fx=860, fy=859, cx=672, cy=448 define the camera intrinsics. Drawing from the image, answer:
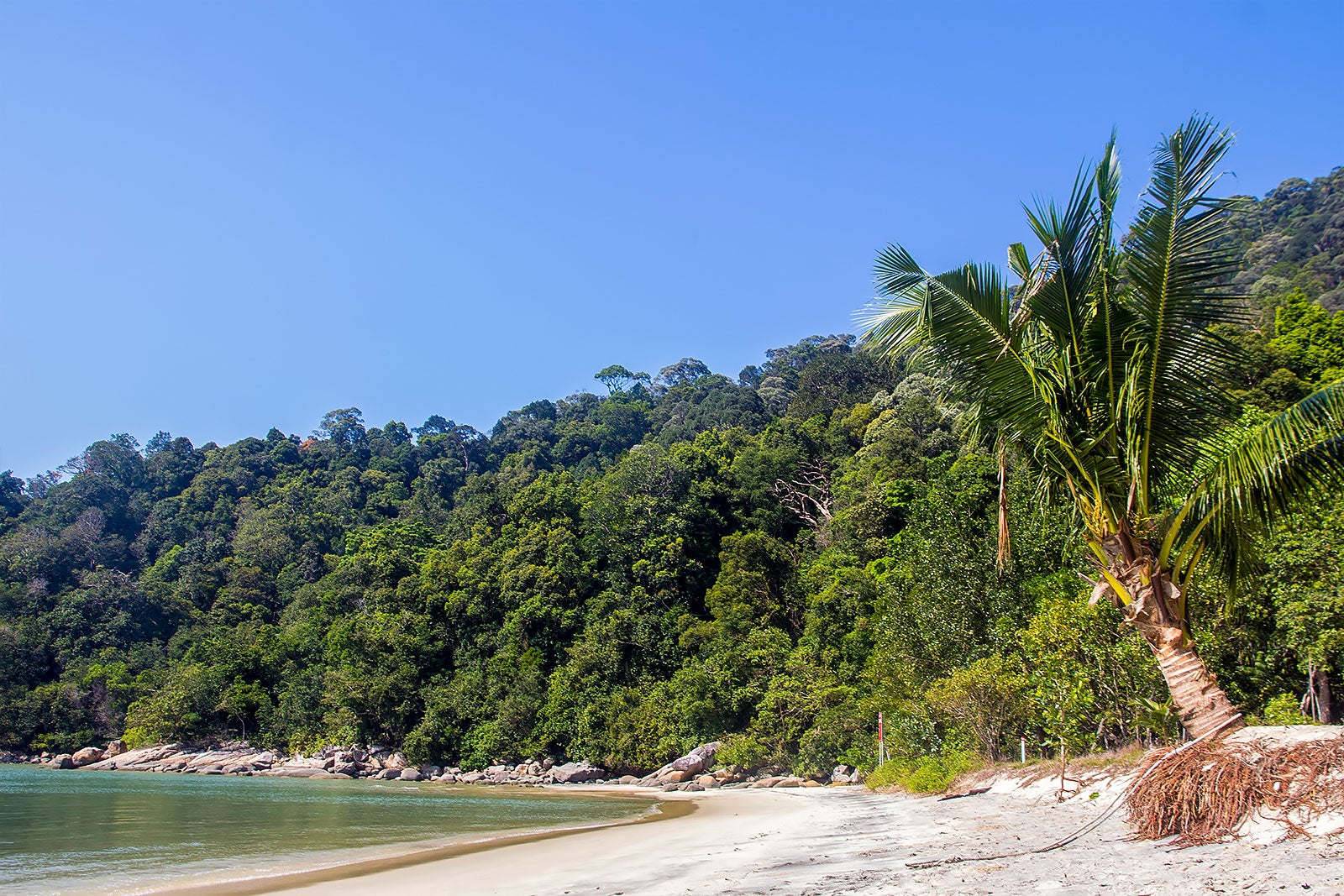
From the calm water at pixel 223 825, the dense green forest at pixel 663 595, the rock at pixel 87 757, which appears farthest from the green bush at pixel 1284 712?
the rock at pixel 87 757

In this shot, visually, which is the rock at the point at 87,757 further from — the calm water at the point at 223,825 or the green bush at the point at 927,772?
the green bush at the point at 927,772

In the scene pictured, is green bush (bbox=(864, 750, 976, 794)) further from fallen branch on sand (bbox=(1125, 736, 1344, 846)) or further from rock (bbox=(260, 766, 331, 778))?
rock (bbox=(260, 766, 331, 778))

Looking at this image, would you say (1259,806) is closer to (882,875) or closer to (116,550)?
(882,875)

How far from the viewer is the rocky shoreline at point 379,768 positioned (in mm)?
28516

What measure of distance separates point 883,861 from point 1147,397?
15.4 feet

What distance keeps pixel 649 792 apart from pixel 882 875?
2117cm

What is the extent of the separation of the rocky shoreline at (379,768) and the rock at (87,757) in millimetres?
40

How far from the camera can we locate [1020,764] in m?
13.4

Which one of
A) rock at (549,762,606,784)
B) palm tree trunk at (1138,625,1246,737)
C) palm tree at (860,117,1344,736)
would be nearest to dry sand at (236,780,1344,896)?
palm tree trunk at (1138,625,1246,737)

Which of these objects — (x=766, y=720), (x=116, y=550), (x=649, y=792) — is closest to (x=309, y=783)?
(x=649, y=792)

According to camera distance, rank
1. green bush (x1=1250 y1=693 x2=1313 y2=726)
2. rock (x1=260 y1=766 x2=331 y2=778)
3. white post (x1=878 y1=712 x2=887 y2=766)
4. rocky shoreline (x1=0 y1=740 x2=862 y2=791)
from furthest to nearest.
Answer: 1. rock (x1=260 y1=766 x2=331 y2=778)
2. rocky shoreline (x1=0 y1=740 x2=862 y2=791)
3. white post (x1=878 y1=712 x2=887 y2=766)
4. green bush (x1=1250 y1=693 x2=1313 y2=726)

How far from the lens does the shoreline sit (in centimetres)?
830

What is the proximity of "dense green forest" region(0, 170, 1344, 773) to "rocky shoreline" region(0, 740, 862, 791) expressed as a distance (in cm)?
83

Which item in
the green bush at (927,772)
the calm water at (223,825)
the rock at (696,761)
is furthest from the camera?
the rock at (696,761)
